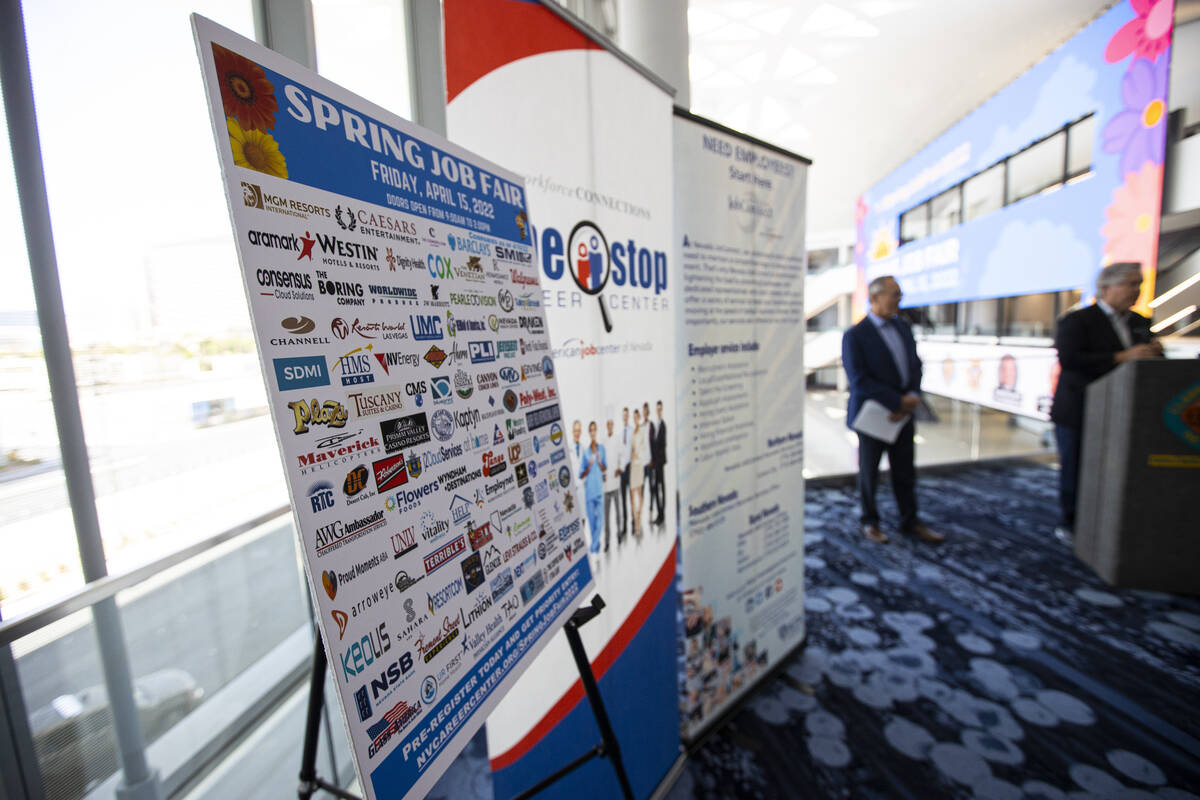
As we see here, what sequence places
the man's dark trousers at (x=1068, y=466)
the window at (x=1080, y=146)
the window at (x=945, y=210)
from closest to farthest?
the man's dark trousers at (x=1068, y=466) < the window at (x=1080, y=146) < the window at (x=945, y=210)

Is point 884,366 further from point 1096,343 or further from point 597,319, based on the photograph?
point 597,319

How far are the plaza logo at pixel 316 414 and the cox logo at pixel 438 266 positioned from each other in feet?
0.94

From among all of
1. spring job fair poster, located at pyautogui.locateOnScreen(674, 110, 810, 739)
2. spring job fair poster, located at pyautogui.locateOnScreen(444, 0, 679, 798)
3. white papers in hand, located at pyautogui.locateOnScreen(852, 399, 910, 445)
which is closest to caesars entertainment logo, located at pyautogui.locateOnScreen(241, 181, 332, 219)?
spring job fair poster, located at pyautogui.locateOnScreen(444, 0, 679, 798)

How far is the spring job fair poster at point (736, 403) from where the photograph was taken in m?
1.76

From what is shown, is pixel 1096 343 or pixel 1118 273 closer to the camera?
pixel 1118 273

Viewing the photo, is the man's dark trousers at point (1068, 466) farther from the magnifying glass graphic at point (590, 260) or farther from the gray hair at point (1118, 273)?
the magnifying glass graphic at point (590, 260)

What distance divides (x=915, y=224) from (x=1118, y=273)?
6304mm

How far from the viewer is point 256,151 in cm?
60

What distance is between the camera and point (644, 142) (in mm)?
1520

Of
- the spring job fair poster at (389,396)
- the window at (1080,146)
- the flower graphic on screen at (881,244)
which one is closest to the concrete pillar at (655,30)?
the spring job fair poster at (389,396)

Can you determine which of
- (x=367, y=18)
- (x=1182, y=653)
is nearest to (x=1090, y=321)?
(x=1182, y=653)

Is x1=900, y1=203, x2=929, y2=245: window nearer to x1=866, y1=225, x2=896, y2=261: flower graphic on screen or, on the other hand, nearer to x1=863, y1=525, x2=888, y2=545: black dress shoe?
x1=866, y1=225, x2=896, y2=261: flower graphic on screen

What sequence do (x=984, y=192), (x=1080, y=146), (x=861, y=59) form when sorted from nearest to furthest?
(x=1080, y=146) < (x=861, y=59) < (x=984, y=192)

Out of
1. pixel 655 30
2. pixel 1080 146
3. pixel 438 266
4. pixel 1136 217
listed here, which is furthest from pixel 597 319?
pixel 1080 146
